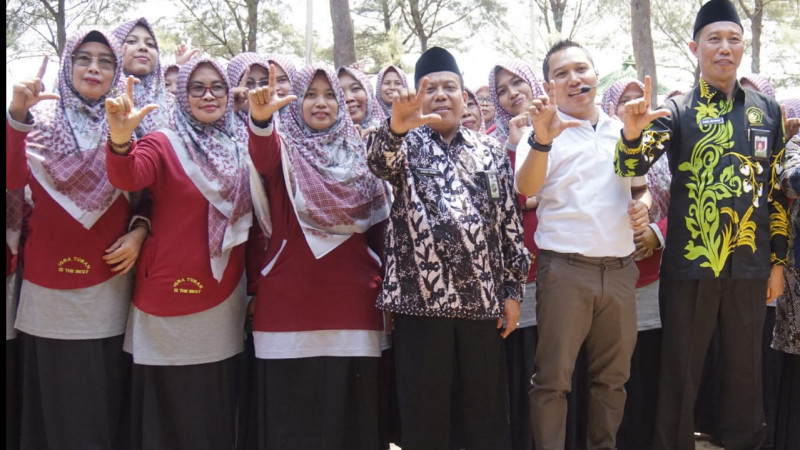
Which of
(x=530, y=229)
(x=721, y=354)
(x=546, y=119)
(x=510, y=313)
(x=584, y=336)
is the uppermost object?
(x=546, y=119)

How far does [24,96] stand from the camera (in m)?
2.83

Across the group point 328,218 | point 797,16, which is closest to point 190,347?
point 328,218

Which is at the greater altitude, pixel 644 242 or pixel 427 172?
pixel 427 172

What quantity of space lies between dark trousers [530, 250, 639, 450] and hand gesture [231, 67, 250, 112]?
1.93 meters

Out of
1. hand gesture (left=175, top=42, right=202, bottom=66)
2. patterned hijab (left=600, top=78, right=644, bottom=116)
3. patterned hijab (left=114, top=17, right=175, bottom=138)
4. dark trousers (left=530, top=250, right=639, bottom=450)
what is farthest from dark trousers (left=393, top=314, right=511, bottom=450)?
hand gesture (left=175, top=42, right=202, bottom=66)

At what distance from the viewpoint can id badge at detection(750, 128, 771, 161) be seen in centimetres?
329

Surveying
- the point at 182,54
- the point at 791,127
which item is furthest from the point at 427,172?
the point at 182,54

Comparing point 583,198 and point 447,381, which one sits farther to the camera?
point 583,198

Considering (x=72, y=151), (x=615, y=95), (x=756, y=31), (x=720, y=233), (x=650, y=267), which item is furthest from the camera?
(x=756, y=31)

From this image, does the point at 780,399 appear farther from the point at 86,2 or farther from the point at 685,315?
the point at 86,2

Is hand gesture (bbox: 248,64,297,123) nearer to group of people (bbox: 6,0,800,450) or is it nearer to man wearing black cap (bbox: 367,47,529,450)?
group of people (bbox: 6,0,800,450)

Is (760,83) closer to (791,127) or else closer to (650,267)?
(791,127)

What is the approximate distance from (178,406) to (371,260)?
1115 millimetres

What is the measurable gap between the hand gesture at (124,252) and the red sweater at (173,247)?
4 cm
